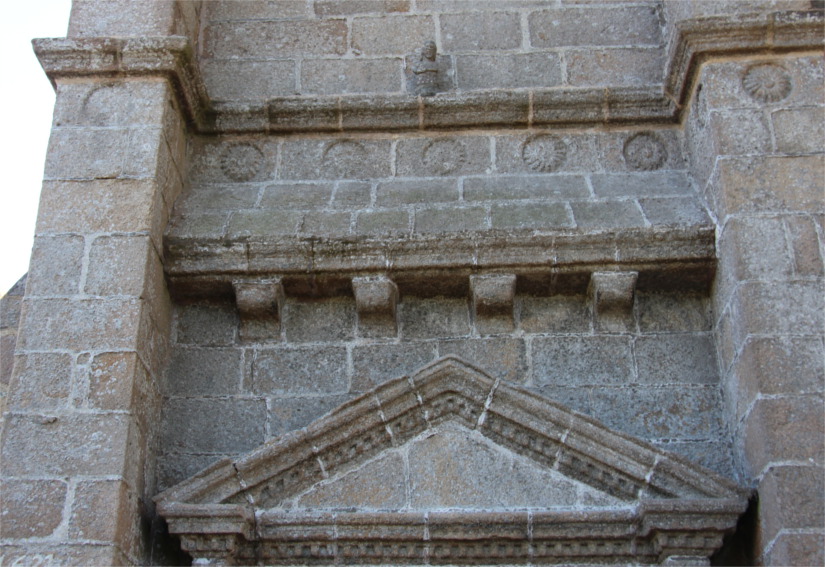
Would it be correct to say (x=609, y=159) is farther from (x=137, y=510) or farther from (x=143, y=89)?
(x=137, y=510)

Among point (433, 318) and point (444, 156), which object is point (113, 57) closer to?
point (444, 156)

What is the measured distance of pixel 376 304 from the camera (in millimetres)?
5371

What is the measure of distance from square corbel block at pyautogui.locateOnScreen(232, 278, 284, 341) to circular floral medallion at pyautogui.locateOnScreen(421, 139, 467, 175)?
1135mm

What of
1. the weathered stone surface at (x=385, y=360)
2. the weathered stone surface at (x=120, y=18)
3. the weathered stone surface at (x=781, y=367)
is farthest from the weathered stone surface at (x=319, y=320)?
the weathered stone surface at (x=781, y=367)

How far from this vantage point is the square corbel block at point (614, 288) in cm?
534

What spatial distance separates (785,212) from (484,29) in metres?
2.16

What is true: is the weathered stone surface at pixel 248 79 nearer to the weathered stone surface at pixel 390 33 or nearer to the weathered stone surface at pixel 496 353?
the weathered stone surface at pixel 390 33

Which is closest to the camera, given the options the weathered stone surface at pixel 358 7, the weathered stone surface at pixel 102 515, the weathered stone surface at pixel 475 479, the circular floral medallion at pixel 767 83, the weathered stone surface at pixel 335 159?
the weathered stone surface at pixel 102 515

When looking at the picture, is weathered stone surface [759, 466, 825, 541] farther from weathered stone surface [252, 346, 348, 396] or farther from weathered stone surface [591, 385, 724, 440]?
weathered stone surface [252, 346, 348, 396]

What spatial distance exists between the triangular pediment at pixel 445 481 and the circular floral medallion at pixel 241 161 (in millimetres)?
1647

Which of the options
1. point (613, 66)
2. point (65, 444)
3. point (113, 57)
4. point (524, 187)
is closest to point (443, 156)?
point (524, 187)

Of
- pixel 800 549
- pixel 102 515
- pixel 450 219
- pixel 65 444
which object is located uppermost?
pixel 450 219

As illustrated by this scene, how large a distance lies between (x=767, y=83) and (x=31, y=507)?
3878 mm

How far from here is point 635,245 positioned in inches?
212
